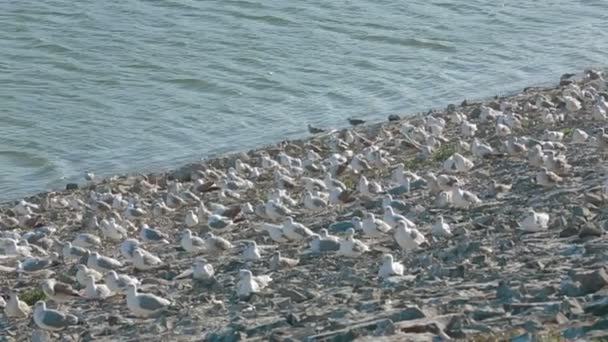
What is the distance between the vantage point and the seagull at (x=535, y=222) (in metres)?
12.9

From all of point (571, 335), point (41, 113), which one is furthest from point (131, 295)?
point (41, 113)

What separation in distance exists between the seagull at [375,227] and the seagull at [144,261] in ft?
7.12

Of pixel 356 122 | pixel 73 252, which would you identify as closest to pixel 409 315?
pixel 73 252

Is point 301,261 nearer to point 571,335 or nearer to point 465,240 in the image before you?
point 465,240

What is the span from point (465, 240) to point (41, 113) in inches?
725

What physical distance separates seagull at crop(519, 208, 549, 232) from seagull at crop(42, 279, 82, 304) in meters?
4.21

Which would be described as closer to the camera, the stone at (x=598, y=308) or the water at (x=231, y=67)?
the stone at (x=598, y=308)

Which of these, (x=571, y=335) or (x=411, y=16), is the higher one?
(x=571, y=335)

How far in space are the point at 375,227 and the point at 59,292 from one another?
331 cm

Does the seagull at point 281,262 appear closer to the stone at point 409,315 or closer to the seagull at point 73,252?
the seagull at point 73,252

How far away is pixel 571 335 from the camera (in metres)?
8.12

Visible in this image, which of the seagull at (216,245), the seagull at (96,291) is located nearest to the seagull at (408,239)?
the seagull at (216,245)

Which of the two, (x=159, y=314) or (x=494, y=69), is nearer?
(x=159, y=314)

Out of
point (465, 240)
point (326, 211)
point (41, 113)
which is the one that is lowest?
point (41, 113)
